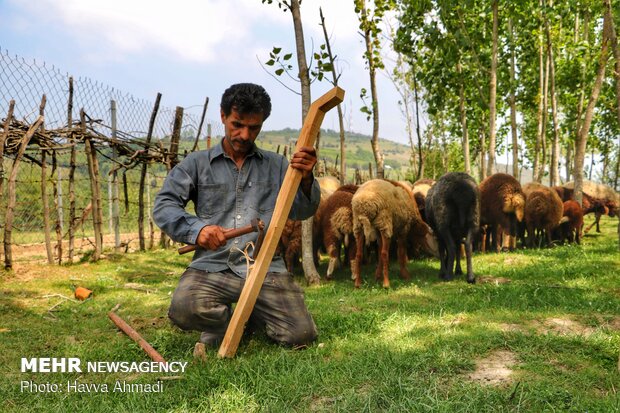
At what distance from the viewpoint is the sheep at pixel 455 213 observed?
298 inches

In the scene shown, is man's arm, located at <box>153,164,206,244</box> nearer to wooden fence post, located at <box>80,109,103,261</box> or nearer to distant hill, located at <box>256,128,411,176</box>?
wooden fence post, located at <box>80,109,103,261</box>

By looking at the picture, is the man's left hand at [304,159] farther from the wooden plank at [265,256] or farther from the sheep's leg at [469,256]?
the sheep's leg at [469,256]

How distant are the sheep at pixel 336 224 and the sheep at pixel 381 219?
0.33 metres

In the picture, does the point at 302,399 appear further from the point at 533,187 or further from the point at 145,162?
the point at 533,187

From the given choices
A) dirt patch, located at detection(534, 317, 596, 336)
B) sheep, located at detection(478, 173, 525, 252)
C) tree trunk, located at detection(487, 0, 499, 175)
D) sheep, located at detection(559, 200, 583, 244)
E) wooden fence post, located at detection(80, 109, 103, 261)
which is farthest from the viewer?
tree trunk, located at detection(487, 0, 499, 175)

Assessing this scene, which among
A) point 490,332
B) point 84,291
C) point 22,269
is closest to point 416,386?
point 490,332

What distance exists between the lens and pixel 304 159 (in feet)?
12.2

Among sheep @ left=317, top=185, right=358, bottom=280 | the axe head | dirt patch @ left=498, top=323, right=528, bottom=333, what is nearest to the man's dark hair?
the axe head

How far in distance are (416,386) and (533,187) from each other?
10.6m

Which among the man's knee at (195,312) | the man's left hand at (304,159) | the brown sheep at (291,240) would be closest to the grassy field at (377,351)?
the man's knee at (195,312)

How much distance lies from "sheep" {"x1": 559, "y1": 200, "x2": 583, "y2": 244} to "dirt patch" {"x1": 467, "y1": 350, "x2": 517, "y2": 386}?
933 cm

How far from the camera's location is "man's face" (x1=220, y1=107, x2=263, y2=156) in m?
3.98

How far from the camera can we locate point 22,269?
28.6 feet

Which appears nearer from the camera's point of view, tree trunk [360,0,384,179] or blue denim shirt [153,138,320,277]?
blue denim shirt [153,138,320,277]
